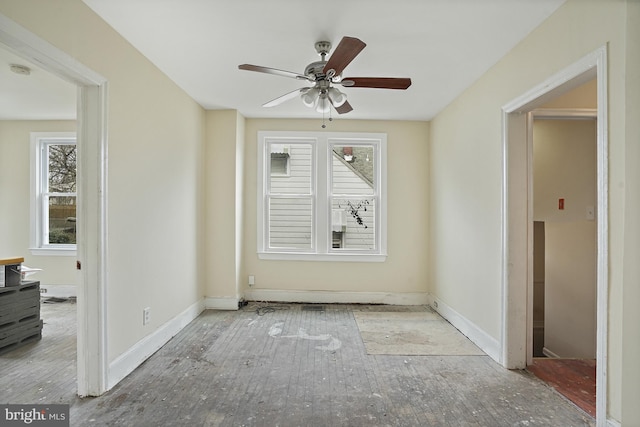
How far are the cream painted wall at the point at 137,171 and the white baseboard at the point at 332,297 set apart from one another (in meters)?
1.15

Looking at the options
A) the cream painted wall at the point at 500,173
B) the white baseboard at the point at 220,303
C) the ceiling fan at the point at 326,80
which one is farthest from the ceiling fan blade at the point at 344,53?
the white baseboard at the point at 220,303

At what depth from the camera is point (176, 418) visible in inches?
85.8

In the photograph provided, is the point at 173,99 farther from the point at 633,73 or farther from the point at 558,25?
the point at 633,73

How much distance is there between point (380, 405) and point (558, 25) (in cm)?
271

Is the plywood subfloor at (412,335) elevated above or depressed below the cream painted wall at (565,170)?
below

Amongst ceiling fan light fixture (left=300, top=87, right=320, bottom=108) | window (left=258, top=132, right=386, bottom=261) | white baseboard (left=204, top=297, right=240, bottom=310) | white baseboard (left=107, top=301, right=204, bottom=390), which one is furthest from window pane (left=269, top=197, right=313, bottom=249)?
ceiling fan light fixture (left=300, top=87, right=320, bottom=108)

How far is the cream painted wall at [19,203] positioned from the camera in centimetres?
520

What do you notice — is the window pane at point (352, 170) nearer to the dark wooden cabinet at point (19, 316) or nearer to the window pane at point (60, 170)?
the dark wooden cabinet at point (19, 316)

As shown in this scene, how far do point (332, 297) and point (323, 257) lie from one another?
1.89ft

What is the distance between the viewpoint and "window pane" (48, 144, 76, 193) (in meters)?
5.35

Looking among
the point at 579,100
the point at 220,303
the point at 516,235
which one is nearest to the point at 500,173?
the point at 516,235

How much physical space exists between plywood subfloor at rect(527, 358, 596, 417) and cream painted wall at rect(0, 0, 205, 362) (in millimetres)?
3244

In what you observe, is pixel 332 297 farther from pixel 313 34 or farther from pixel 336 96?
pixel 313 34

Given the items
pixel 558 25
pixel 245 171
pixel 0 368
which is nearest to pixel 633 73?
pixel 558 25
